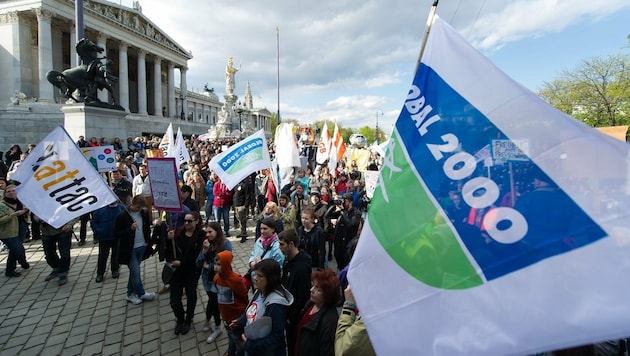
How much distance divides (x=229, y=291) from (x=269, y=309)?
119 cm

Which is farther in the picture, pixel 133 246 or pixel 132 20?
pixel 132 20

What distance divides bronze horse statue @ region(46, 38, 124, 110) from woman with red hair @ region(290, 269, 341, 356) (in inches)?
607

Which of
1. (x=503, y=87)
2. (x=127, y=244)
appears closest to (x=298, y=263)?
(x=503, y=87)

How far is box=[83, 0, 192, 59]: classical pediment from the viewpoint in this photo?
39562 millimetres

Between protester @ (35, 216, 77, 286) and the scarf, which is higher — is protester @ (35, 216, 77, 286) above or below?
below

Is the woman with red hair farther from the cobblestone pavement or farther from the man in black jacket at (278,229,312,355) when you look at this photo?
the cobblestone pavement

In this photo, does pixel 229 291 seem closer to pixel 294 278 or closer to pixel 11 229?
pixel 294 278

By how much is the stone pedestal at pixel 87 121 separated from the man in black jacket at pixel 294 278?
1349cm

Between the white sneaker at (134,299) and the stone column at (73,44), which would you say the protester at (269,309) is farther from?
the stone column at (73,44)

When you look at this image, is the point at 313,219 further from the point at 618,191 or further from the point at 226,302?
the point at 618,191

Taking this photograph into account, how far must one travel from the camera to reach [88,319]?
4863mm

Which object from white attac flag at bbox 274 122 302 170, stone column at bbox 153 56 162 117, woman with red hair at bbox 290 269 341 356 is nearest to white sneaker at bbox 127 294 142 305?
woman with red hair at bbox 290 269 341 356

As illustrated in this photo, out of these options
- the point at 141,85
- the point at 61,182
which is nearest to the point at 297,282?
the point at 61,182

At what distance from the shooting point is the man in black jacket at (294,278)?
327 cm
